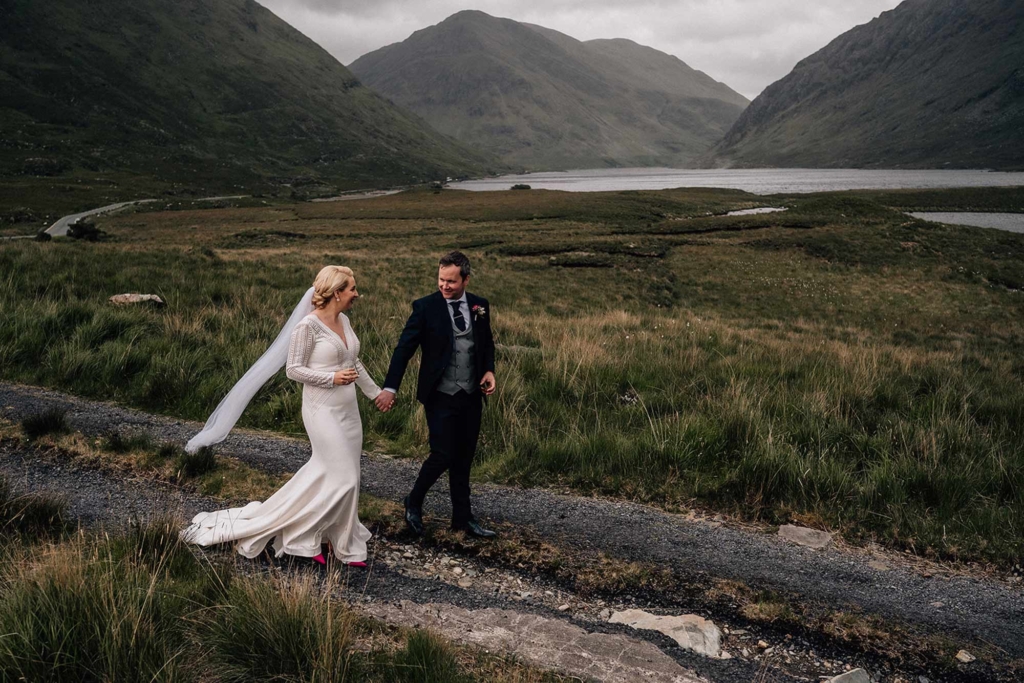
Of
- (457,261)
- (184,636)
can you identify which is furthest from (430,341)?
(184,636)

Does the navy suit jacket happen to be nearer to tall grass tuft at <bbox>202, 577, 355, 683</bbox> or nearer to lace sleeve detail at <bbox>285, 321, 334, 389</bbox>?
lace sleeve detail at <bbox>285, 321, 334, 389</bbox>

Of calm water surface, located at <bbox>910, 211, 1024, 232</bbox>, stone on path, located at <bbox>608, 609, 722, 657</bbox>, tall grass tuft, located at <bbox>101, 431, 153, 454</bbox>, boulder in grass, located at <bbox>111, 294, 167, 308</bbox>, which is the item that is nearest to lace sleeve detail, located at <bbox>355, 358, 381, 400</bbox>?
stone on path, located at <bbox>608, 609, 722, 657</bbox>

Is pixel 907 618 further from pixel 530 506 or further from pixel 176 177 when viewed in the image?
pixel 176 177

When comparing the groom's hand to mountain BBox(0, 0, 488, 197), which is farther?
mountain BBox(0, 0, 488, 197)

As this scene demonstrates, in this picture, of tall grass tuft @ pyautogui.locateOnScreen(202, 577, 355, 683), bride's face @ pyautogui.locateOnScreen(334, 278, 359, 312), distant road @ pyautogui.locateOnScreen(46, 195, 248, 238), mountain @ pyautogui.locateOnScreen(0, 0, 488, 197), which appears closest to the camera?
tall grass tuft @ pyautogui.locateOnScreen(202, 577, 355, 683)

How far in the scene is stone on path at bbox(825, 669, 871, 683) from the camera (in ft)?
12.3

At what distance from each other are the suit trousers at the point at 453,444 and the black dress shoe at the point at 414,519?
0.06 metres

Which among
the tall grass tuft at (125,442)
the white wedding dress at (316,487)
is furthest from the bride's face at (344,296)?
the tall grass tuft at (125,442)

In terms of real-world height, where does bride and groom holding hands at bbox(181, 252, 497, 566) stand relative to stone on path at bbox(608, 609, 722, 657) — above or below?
above

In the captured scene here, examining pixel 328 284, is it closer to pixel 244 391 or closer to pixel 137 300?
pixel 244 391

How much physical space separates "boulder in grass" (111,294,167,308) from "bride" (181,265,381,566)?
995cm

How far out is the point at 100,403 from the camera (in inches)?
332

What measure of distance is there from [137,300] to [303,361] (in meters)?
10.6

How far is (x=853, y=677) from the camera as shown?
3.79m
